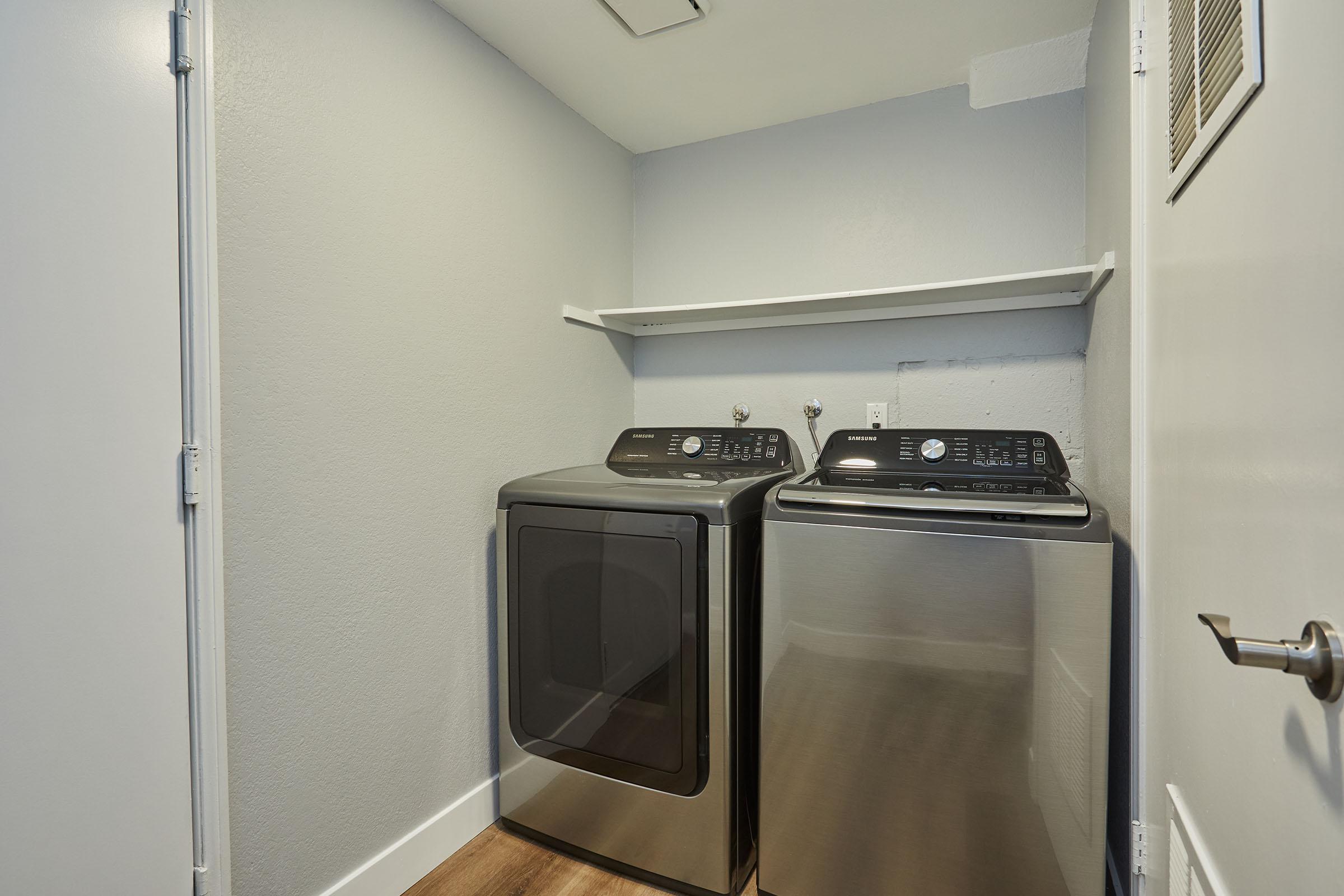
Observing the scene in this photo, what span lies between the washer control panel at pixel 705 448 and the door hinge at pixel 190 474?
1.24 m

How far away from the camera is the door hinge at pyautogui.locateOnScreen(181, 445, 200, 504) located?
1.12 metres

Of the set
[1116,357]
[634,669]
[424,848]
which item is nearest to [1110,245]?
[1116,357]

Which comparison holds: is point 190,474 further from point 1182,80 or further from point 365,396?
point 1182,80

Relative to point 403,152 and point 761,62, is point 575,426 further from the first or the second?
point 761,62

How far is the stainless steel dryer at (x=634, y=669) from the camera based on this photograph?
1488mm

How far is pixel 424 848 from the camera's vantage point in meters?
1.58

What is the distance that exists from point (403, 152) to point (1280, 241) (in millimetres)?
1656

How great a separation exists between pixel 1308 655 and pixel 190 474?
154 centimetres

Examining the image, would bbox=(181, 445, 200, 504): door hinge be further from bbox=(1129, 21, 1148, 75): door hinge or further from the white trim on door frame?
bbox=(1129, 21, 1148, 75): door hinge

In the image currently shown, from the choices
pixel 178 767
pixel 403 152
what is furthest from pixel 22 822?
pixel 403 152

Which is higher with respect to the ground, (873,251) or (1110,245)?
(873,251)

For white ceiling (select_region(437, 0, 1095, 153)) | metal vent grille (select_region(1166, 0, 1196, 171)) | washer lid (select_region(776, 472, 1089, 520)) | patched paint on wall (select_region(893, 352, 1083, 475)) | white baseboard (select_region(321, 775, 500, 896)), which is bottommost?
white baseboard (select_region(321, 775, 500, 896))

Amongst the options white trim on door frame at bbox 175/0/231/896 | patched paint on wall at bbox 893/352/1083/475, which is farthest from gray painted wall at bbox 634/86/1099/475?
white trim on door frame at bbox 175/0/231/896

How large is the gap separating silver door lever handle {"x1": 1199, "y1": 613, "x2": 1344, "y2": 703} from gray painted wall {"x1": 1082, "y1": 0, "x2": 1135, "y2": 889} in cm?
76
